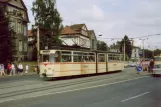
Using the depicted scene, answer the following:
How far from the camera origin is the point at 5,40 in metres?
39.1

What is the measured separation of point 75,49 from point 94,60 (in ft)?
17.3

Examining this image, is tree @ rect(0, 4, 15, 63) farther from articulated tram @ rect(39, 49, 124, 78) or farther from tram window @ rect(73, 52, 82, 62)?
tram window @ rect(73, 52, 82, 62)

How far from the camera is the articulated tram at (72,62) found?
26.8 meters

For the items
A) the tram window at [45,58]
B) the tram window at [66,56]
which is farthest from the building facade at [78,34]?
the tram window at [45,58]

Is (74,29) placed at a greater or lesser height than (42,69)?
greater

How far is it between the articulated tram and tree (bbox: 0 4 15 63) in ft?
39.8

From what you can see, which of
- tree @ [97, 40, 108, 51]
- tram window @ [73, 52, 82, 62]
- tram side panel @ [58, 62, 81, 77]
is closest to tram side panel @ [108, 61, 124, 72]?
tram window @ [73, 52, 82, 62]

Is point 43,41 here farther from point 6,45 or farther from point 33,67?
point 6,45

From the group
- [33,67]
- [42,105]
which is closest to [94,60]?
[33,67]

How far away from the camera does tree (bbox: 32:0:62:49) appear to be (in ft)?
208

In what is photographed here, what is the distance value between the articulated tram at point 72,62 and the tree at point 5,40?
1212cm

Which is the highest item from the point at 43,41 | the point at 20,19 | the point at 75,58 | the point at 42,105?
the point at 20,19

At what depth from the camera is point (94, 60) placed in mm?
33938

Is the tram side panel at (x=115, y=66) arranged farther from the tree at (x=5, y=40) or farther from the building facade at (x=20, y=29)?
the building facade at (x=20, y=29)
